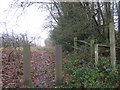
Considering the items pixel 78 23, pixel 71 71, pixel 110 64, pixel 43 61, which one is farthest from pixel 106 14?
pixel 43 61

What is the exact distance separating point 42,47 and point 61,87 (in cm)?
134

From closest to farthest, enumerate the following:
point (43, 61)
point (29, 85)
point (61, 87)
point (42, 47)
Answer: point (29, 85) < point (61, 87) < point (43, 61) < point (42, 47)

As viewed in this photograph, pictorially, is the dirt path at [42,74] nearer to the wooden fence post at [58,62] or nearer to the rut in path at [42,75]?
the rut in path at [42,75]

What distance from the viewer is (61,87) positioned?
6.08 feet

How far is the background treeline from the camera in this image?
3715 millimetres

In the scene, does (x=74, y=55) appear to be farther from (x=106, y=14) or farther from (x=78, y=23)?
(x=106, y=14)

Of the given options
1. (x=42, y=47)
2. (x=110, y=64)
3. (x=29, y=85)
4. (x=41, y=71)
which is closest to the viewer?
(x=29, y=85)

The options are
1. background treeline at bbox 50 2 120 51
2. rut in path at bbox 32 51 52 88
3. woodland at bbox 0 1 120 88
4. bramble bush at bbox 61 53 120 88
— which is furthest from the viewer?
background treeline at bbox 50 2 120 51

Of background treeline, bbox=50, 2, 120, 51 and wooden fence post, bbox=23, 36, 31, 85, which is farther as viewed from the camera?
background treeline, bbox=50, 2, 120, 51

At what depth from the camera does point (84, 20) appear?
382 centimetres

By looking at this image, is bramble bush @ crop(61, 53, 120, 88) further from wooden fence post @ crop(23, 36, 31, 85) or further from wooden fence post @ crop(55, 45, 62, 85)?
wooden fence post @ crop(23, 36, 31, 85)

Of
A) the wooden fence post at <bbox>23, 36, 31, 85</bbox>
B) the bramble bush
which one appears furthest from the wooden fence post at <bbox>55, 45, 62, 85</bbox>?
the wooden fence post at <bbox>23, 36, 31, 85</bbox>

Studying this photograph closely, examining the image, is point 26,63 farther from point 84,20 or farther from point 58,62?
point 84,20

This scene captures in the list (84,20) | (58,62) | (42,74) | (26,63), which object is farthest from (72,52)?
(26,63)
